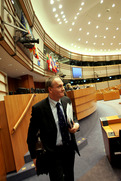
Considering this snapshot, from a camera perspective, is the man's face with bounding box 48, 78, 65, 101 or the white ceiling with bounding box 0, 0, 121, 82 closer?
the man's face with bounding box 48, 78, 65, 101

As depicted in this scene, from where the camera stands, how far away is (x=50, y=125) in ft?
3.08

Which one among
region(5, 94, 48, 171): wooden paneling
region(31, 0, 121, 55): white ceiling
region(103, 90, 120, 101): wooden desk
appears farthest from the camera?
region(103, 90, 120, 101): wooden desk

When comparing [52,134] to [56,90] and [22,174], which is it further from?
[22,174]

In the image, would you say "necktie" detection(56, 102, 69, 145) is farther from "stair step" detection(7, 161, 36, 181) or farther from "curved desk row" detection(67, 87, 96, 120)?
"curved desk row" detection(67, 87, 96, 120)

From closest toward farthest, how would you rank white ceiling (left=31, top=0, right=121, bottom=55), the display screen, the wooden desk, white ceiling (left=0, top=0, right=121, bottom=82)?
white ceiling (left=0, top=0, right=121, bottom=82)
white ceiling (left=31, top=0, right=121, bottom=55)
the wooden desk
the display screen

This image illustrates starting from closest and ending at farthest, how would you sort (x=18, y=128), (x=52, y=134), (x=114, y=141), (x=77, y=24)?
(x=52, y=134) < (x=114, y=141) < (x=18, y=128) < (x=77, y=24)

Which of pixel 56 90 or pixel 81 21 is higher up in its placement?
pixel 81 21

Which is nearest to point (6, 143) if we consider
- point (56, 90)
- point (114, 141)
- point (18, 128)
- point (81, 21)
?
point (18, 128)

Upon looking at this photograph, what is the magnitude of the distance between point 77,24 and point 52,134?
33.2 feet

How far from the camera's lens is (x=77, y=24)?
9000 millimetres

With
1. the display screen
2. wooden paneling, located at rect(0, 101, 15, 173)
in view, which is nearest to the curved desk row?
wooden paneling, located at rect(0, 101, 15, 173)

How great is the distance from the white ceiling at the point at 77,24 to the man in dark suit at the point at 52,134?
2828 millimetres

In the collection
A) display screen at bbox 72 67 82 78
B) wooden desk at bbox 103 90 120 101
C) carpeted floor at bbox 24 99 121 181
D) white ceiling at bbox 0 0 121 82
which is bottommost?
carpeted floor at bbox 24 99 121 181

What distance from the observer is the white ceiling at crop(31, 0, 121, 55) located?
21.8 feet
